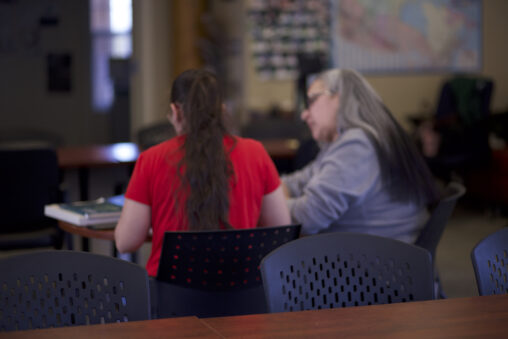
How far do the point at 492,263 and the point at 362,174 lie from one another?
3.25 ft

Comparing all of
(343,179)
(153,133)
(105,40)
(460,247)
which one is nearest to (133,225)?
(343,179)

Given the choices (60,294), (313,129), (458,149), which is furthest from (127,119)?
(60,294)

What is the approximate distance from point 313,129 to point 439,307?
1.51 metres

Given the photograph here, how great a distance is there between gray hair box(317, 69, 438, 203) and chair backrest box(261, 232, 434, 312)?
39.3 inches

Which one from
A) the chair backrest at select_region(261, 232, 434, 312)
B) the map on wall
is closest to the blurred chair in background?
the chair backrest at select_region(261, 232, 434, 312)

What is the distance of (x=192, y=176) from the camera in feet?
7.72

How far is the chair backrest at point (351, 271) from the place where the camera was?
1821 millimetres

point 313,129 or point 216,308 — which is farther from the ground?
point 313,129

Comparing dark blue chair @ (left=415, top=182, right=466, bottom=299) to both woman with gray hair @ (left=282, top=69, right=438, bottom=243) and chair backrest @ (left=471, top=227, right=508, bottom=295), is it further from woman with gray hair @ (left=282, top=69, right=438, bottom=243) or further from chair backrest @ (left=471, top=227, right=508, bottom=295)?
chair backrest @ (left=471, top=227, right=508, bottom=295)

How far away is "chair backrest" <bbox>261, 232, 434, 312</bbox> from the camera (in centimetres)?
182

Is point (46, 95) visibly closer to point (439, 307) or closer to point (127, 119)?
point (127, 119)

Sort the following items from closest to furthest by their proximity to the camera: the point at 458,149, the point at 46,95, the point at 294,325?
the point at 294,325 → the point at 458,149 → the point at 46,95

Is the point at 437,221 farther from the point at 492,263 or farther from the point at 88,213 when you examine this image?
the point at 88,213

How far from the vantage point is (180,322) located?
1.48 metres
